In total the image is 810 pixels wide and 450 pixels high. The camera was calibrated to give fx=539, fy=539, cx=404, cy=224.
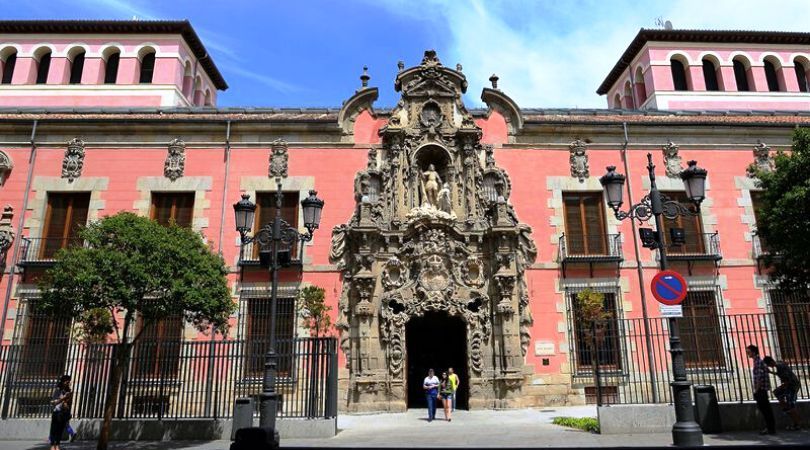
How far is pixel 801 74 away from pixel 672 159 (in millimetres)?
A: 15578

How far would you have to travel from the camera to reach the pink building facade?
15836mm

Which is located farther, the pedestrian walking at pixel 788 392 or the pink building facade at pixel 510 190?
the pink building facade at pixel 510 190

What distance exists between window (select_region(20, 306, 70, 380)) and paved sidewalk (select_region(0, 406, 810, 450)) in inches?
78.5

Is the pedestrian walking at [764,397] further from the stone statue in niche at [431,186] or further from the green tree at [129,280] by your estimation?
the green tree at [129,280]

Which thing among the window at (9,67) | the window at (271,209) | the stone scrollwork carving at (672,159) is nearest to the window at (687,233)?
the stone scrollwork carving at (672,159)

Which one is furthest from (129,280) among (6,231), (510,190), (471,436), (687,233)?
(687,233)

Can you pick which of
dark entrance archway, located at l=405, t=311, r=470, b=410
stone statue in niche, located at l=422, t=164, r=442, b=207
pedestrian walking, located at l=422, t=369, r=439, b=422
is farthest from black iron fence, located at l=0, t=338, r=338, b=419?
stone statue in niche, located at l=422, t=164, r=442, b=207

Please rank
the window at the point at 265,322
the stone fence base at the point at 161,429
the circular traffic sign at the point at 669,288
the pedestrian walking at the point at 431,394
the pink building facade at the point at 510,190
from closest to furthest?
the circular traffic sign at the point at 669,288 → the stone fence base at the point at 161,429 → the pedestrian walking at the point at 431,394 → the window at the point at 265,322 → the pink building facade at the point at 510,190

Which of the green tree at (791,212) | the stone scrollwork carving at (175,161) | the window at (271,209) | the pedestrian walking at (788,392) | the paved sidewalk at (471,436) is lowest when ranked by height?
the paved sidewalk at (471,436)

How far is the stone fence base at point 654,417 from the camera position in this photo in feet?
34.5

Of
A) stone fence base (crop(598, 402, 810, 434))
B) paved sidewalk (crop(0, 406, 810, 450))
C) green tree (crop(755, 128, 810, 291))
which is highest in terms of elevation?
green tree (crop(755, 128, 810, 291))

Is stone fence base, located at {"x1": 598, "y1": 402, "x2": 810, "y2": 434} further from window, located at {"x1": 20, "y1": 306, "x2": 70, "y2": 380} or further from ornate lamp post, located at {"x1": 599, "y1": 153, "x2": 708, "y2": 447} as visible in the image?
window, located at {"x1": 20, "y1": 306, "x2": 70, "y2": 380}

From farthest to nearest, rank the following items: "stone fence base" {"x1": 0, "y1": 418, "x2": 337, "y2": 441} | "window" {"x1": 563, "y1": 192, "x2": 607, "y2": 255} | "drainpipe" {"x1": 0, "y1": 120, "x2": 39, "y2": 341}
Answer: "window" {"x1": 563, "y1": 192, "x2": 607, "y2": 255}
"drainpipe" {"x1": 0, "y1": 120, "x2": 39, "y2": 341}
"stone fence base" {"x1": 0, "y1": 418, "x2": 337, "y2": 441}

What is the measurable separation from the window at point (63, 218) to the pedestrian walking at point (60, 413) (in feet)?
23.7
